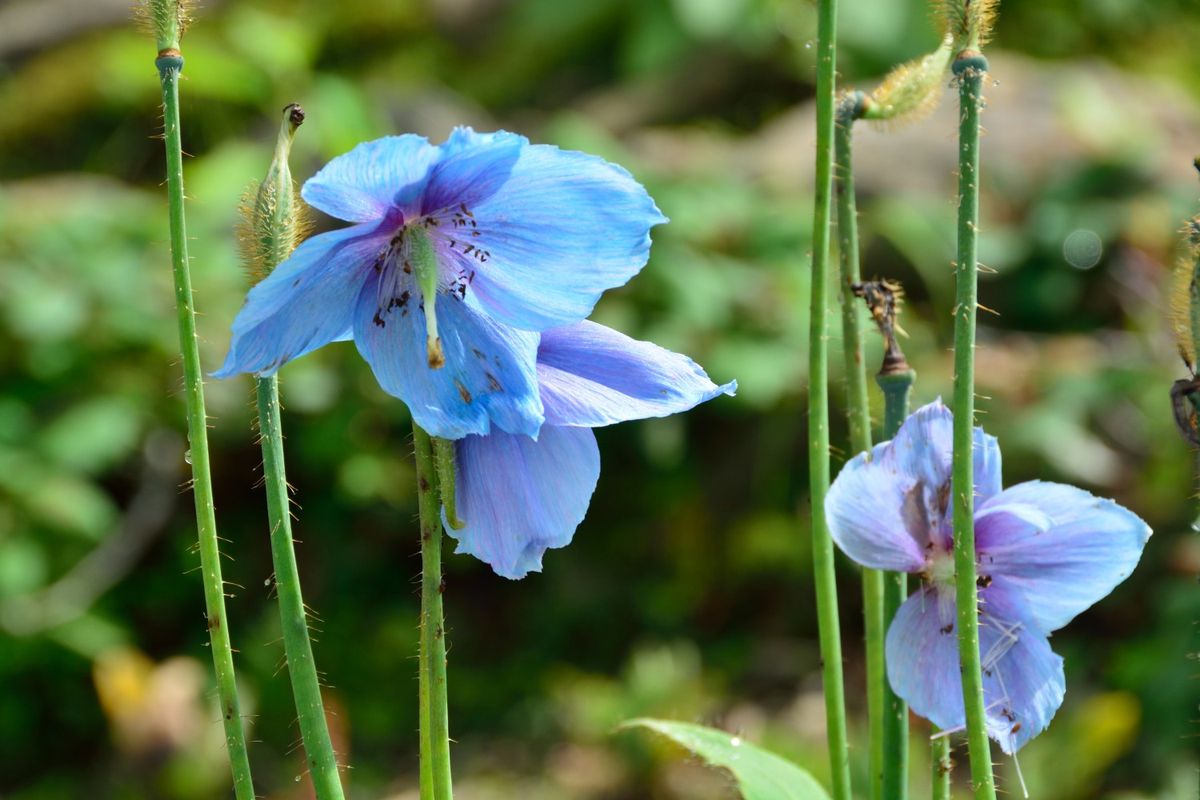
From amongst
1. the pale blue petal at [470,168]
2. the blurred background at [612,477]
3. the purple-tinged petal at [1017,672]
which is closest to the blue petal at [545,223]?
the pale blue petal at [470,168]

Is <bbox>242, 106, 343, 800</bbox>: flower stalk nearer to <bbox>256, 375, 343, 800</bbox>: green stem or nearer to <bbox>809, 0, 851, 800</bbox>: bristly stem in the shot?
<bbox>256, 375, 343, 800</bbox>: green stem

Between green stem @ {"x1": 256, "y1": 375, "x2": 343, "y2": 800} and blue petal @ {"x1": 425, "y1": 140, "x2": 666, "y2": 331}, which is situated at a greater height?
blue petal @ {"x1": 425, "y1": 140, "x2": 666, "y2": 331}

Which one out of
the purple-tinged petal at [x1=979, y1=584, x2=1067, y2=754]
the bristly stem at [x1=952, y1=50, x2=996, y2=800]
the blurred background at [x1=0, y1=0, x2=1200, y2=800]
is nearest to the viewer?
the bristly stem at [x1=952, y1=50, x2=996, y2=800]

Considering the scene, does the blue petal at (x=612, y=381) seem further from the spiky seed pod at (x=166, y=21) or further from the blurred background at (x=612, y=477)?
the blurred background at (x=612, y=477)

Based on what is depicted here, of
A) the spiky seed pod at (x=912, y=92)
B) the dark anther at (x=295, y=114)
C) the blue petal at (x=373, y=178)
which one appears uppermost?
the spiky seed pod at (x=912, y=92)

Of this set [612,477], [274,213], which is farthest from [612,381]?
[612,477]

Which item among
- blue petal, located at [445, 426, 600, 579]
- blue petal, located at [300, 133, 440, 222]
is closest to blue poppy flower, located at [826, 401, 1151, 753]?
blue petal, located at [445, 426, 600, 579]
